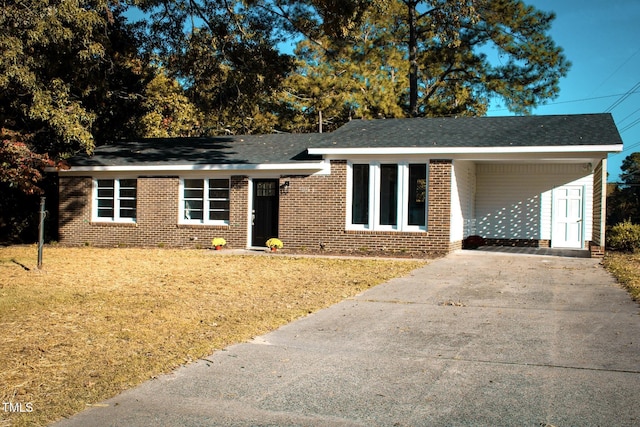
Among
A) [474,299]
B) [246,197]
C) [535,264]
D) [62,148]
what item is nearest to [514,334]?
[474,299]

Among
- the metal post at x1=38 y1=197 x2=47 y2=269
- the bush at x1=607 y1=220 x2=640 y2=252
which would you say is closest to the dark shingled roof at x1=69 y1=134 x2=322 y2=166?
the metal post at x1=38 y1=197 x2=47 y2=269

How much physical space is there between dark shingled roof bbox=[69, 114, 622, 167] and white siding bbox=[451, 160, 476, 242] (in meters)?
1.16

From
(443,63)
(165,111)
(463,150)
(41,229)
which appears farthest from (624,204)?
(41,229)

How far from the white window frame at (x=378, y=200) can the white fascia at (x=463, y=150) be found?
1.51 feet

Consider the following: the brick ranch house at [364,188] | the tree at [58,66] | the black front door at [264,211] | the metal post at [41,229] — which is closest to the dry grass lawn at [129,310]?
the metal post at [41,229]

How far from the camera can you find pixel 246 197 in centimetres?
1894

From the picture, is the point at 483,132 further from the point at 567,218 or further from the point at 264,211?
the point at 264,211

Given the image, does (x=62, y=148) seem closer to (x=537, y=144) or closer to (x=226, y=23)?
(x=226, y=23)

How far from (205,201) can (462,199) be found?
7960mm

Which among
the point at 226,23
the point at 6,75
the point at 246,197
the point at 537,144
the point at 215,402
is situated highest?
the point at 226,23

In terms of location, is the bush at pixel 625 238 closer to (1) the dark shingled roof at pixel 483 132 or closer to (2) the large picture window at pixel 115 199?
(1) the dark shingled roof at pixel 483 132

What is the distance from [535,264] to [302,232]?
6662 millimetres

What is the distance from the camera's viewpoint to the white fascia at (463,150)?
15.5 meters

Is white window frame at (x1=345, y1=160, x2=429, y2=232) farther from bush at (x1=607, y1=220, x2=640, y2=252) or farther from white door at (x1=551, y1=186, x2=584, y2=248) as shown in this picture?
bush at (x1=607, y1=220, x2=640, y2=252)
